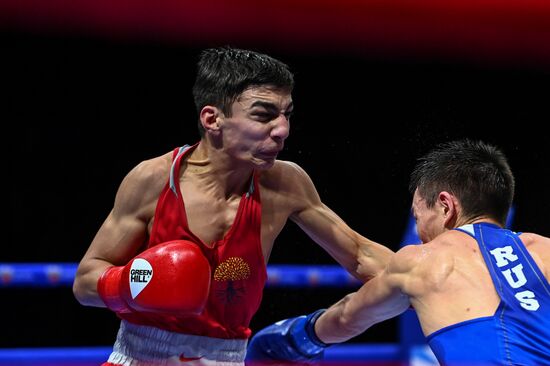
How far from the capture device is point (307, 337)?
227 centimetres

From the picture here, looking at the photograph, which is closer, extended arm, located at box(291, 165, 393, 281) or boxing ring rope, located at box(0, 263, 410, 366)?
extended arm, located at box(291, 165, 393, 281)

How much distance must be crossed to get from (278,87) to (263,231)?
0.43 m

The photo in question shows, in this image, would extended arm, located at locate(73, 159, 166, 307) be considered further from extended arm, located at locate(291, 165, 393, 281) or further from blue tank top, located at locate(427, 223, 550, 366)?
blue tank top, located at locate(427, 223, 550, 366)

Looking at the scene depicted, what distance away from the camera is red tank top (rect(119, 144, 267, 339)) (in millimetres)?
2090

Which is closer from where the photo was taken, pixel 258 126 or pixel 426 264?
pixel 426 264

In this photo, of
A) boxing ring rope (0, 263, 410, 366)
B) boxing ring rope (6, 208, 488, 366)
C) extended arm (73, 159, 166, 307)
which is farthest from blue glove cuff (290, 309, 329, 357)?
boxing ring rope (6, 208, 488, 366)

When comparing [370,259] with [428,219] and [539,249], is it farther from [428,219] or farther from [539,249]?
[539,249]

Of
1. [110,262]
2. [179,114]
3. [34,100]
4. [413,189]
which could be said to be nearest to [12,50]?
[34,100]

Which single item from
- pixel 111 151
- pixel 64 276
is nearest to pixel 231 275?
pixel 64 276

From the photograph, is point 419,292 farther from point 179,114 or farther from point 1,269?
point 179,114

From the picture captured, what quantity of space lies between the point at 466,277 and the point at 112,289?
2.94ft

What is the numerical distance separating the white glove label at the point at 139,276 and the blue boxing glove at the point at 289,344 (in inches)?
23.0

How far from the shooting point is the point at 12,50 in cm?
438

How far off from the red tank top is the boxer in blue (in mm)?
267
